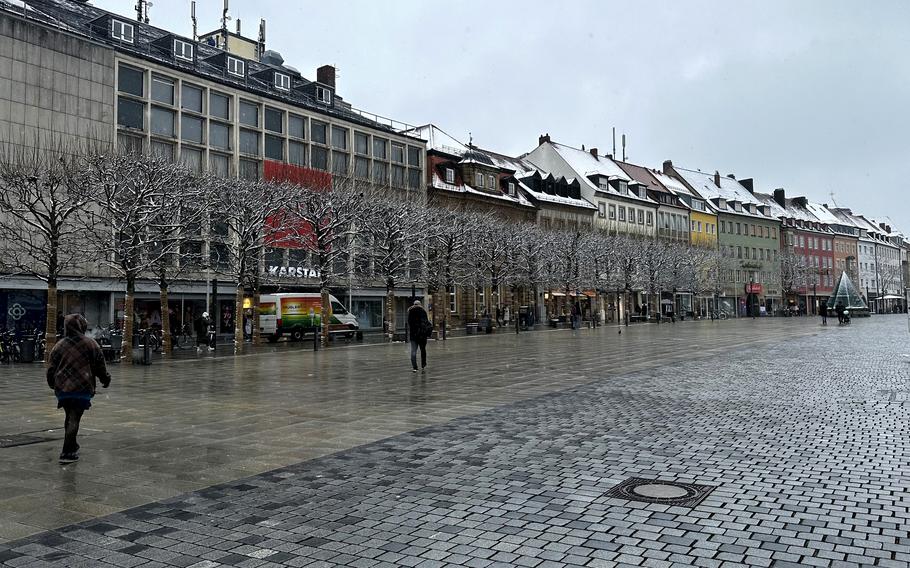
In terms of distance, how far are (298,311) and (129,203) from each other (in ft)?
49.7

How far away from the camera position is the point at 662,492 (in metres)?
6.18

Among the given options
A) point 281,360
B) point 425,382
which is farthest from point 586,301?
point 425,382

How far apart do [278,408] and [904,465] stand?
8765mm

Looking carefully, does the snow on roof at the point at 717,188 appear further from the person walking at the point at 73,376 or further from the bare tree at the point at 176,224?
the person walking at the point at 73,376

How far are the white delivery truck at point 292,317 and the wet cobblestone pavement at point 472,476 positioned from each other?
24575 mm

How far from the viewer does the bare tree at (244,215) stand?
29516 mm

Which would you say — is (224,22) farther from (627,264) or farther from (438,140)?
(627,264)

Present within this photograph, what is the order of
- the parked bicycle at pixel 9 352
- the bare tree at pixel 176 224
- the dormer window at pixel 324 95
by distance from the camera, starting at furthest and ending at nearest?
the dormer window at pixel 324 95 < the bare tree at pixel 176 224 < the parked bicycle at pixel 9 352

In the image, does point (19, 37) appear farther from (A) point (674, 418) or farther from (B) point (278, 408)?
(A) point (674, 418)

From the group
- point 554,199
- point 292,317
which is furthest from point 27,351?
point 554,199

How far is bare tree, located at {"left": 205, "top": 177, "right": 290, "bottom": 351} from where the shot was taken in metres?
29.5

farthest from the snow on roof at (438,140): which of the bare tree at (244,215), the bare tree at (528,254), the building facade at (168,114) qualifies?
the bare tree at (244,215)

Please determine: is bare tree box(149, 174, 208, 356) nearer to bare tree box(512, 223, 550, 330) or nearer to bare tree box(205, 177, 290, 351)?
bare tree box(205, 177, 290, 351)

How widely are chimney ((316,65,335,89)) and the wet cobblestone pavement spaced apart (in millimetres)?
45979
